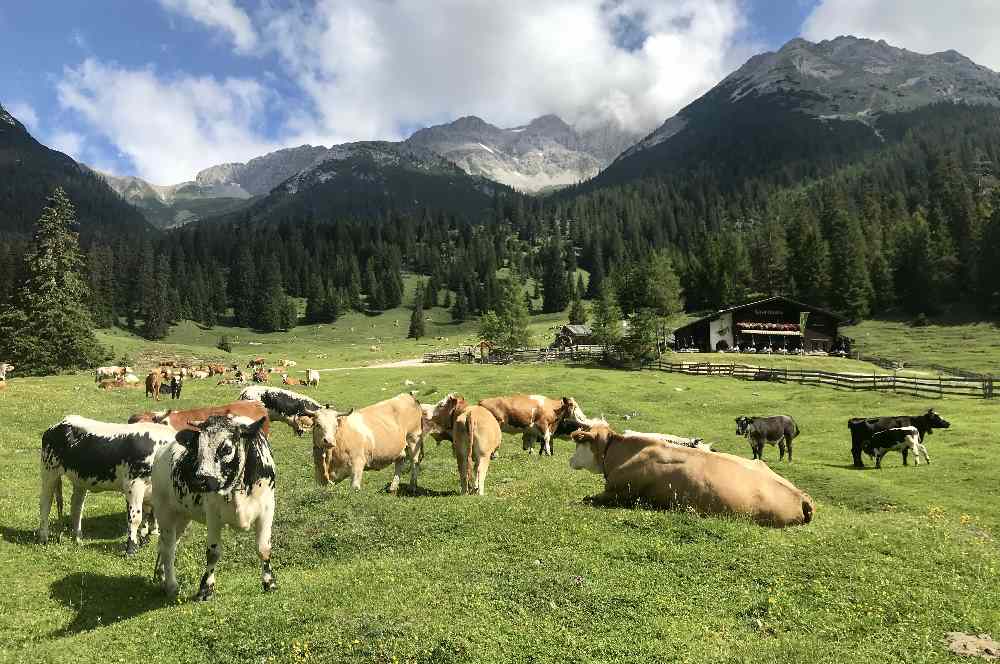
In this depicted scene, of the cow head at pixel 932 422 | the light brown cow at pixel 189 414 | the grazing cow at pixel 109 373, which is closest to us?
the light brown cow at pixel 189 414

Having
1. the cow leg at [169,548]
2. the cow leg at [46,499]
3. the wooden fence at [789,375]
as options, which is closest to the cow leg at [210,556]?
the cow leg at [169,548]

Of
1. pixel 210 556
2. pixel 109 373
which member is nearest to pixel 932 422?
pixel 210 556

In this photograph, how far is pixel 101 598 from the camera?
29.3 ft

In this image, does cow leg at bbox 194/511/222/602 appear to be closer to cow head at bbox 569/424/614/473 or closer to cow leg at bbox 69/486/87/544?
cow leg at bbox 69/486/87/544

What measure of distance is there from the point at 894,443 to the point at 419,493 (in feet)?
64.1

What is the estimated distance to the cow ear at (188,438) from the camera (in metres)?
8.56

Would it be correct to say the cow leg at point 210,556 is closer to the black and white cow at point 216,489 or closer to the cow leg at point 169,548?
the black and white cow at point 216,489

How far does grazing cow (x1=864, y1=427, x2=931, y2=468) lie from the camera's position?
22125 millimetres

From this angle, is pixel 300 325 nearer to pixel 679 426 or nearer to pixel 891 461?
pixel 679 426

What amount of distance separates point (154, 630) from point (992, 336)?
103141 millimetres

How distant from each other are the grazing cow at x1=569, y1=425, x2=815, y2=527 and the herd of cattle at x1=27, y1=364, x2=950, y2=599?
0.02 meters

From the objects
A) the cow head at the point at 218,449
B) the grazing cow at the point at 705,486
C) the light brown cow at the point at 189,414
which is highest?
the cow head at the point at 218,449

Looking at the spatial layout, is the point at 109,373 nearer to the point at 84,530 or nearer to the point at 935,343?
the point at 84,530

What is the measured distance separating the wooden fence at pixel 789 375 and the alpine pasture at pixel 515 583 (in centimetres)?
3111
